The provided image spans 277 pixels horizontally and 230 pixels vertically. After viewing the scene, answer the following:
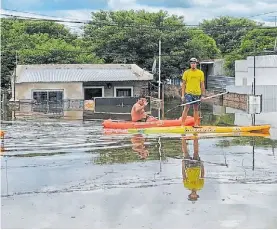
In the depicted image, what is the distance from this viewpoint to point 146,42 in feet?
151

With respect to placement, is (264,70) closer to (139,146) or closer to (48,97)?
(48,97)

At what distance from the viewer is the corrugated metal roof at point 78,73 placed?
3703 centimetres

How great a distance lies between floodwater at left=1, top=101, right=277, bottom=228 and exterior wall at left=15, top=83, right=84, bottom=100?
24661 mm

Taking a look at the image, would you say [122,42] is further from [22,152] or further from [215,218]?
[215,218]

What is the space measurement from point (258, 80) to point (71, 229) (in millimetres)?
31098

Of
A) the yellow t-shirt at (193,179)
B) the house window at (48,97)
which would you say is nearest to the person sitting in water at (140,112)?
the yellow t-shirt at (193,179)

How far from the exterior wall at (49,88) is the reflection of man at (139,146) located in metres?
24.1

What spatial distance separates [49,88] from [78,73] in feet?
9.69

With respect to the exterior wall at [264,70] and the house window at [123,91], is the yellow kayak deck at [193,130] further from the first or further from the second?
the house window at [123,91]

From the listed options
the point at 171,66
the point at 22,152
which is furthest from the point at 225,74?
the point at 22,152

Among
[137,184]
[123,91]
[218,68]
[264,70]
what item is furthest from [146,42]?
[137,184]

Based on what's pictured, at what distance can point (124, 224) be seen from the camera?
5.90 metres

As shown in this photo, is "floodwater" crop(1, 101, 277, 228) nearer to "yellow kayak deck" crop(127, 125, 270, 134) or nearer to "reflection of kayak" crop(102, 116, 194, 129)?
"yellow kayak deck" crop(127, 125, 270, 134)

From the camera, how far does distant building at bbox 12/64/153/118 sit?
36.2 meters
